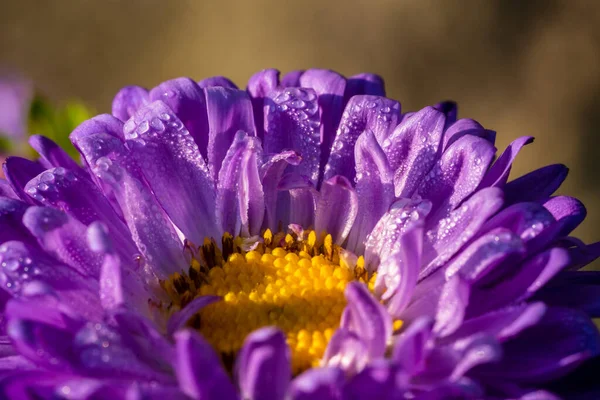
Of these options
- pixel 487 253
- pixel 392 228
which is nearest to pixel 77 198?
pixel 392 228

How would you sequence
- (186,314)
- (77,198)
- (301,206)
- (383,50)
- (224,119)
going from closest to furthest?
(186,314) → (77,198) → (224,119) → (301,206) → (383,50)

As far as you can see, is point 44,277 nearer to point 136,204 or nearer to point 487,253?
point 136,204

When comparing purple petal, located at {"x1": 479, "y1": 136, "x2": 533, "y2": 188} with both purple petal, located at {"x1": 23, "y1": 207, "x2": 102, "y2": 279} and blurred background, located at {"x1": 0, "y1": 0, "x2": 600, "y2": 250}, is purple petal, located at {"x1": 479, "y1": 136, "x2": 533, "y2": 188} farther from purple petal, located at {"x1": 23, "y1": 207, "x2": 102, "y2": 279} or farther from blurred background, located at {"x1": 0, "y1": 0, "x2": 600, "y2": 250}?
blurred background, located at {"x1": 0, "y1": 0, "x2": 600, "y2": 250}

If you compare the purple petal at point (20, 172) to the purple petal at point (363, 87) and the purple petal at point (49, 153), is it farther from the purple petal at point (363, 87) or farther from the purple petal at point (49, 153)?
the purple petal at point (363, 87)

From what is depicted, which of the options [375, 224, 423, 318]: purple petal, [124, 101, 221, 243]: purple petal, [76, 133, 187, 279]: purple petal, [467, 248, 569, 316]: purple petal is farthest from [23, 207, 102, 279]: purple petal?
[467, 248, 569, 316]: purple petal

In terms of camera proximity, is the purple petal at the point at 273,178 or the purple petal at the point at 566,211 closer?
the purple petal at the point at 566,211

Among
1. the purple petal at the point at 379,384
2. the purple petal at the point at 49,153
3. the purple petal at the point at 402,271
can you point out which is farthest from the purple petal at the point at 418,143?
the purple petal at the point at 49,153
